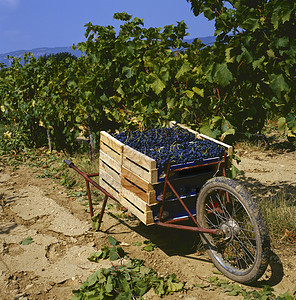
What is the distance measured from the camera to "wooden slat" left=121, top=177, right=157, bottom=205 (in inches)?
121

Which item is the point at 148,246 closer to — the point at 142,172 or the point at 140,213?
the point at 140,213

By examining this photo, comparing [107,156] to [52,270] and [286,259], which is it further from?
[286,259]

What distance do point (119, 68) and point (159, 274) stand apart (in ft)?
11.1

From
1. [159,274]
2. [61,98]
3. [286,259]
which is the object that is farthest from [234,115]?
[61,98]

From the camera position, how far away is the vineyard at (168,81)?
3.39m

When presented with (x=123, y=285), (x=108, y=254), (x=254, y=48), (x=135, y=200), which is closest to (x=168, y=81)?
(x=254, y=48)

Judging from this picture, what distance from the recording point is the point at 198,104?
13.6 feet

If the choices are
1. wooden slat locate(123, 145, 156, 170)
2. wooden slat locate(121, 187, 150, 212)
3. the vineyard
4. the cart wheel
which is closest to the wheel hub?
the cart wheel

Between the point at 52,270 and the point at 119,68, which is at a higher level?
the point at 119,68

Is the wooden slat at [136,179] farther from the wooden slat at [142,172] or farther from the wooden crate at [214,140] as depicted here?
the wooden crate at [214,140]

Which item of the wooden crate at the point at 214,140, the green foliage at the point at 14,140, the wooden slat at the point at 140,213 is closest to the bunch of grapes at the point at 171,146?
the wooden crate at the point at 214,140

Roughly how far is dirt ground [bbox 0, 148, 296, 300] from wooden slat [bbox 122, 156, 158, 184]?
0.86 meters

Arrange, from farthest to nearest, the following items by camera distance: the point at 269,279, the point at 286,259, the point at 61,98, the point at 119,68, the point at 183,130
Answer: the point at 61,98 → the point at 119,68 → the point at 183,130 → the point at 286,259 → the point at 269,279

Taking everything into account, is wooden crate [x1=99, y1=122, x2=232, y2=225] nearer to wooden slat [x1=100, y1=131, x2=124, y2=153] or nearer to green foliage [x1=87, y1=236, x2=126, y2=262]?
wooden slat [x1=100, y1=131, x2=124, y2=153]
